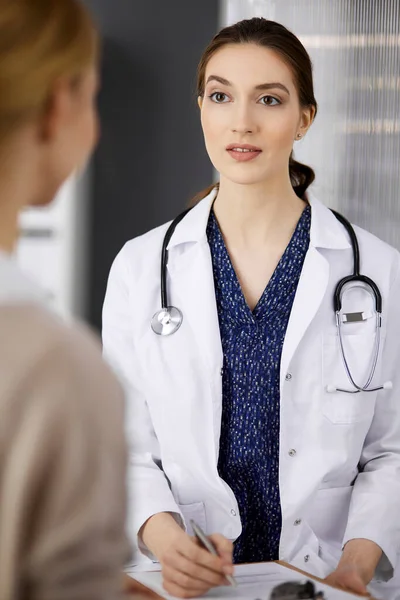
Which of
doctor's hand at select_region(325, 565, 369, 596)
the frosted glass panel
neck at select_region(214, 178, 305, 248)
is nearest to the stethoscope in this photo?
neck at select_region(214, 178, 305, 248)

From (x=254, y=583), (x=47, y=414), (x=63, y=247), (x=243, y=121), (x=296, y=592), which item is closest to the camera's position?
(x=47, y=414)

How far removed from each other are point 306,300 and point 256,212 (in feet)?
0.74

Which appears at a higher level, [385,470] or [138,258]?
[138,258]

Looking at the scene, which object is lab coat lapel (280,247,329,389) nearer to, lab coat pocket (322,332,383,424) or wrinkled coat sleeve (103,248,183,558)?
lab coat pocket (322,332,383,424)

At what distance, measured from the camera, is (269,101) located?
5.90 ft

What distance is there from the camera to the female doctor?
5.48ft

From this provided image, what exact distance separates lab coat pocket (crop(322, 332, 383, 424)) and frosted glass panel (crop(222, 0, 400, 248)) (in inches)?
35.6

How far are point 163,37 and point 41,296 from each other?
3.05m

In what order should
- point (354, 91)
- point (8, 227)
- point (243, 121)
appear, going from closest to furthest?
point (8, 227), point (243, 121), point (354, 91)

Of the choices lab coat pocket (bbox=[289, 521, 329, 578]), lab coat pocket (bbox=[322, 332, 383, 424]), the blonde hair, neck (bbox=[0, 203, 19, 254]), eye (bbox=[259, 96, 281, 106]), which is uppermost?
eye (bbox=[259, 96, 281, 106])

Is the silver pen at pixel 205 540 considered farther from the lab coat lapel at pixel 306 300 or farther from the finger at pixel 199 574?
the lab coat lapel at pixel 306 300

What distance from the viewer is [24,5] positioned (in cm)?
73

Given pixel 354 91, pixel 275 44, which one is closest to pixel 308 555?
pixel 275 44

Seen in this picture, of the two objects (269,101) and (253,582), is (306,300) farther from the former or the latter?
(253,582)
